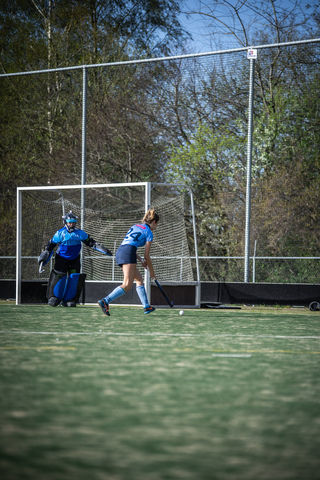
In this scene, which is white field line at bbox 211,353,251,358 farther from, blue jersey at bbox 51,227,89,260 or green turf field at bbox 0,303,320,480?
blue jersey at bbox 51,227,89,260

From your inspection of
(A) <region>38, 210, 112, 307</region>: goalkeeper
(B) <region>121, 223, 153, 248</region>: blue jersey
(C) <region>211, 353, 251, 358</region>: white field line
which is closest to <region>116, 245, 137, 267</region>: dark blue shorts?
(B) <region>121, 223, 153, 248</region>: blue jersey

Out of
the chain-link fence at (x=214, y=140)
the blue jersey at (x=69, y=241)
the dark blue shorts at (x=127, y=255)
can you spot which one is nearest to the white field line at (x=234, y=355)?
the dark blue shorts at (x=127, y=255)

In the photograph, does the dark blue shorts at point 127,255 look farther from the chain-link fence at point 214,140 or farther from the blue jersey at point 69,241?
the chain-link fence at point 214,140

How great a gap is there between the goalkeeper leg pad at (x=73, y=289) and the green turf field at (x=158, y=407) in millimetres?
5122

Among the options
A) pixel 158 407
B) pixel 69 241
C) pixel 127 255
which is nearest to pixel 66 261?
pixel 69 241

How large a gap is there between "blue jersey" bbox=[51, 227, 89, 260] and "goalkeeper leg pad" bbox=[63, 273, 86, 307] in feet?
1.21

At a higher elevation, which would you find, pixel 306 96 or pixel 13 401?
pixel 306 96

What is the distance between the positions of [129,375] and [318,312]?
8.46 meters

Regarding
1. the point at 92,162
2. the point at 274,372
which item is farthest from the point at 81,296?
the point at 274,372

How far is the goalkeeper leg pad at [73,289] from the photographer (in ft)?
42.1

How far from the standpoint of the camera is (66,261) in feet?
42.0

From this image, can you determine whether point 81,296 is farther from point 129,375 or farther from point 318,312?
point 129,375

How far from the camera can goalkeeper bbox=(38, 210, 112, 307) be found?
12.6 meters

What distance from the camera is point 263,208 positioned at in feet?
56.3
